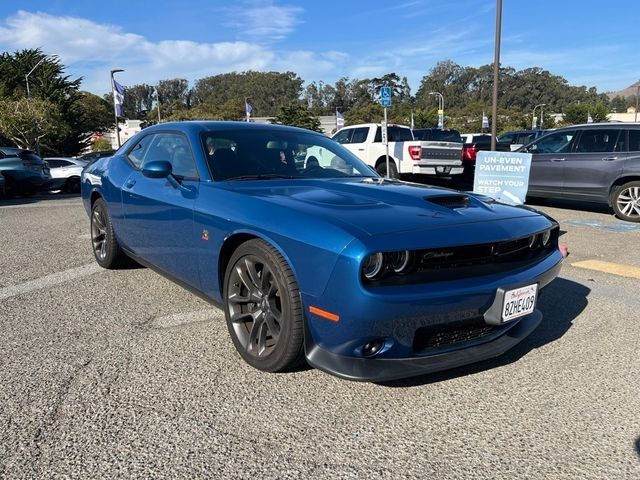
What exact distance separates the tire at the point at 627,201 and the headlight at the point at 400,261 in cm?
779

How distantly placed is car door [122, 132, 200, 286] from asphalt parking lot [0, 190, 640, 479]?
1.49ft

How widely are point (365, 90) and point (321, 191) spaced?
118903mm

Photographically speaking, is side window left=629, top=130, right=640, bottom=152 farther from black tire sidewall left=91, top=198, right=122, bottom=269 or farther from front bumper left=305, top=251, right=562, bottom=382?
black tire sidewall left=91, top=198, right=122, bottom=269

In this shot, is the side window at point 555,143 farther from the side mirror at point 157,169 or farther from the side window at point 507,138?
the side window at point 507,138

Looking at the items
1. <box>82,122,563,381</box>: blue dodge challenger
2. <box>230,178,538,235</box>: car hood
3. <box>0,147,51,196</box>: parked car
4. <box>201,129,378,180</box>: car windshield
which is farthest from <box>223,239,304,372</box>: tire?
<box>0,147,51,196</box>: parked car

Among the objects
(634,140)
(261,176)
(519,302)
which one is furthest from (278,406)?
(634,140)

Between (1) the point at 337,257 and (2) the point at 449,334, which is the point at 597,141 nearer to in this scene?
(2) the point at 449,334

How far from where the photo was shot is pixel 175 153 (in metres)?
4.09

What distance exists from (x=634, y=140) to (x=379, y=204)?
311 inches

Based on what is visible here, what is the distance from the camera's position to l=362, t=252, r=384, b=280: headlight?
2453 mm

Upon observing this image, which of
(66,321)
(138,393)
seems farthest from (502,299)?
(66,321)

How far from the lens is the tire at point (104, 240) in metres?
5.10

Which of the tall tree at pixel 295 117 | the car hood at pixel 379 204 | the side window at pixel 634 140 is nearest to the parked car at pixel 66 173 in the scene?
the side window at pixel 634 140

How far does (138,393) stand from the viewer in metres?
2.81
